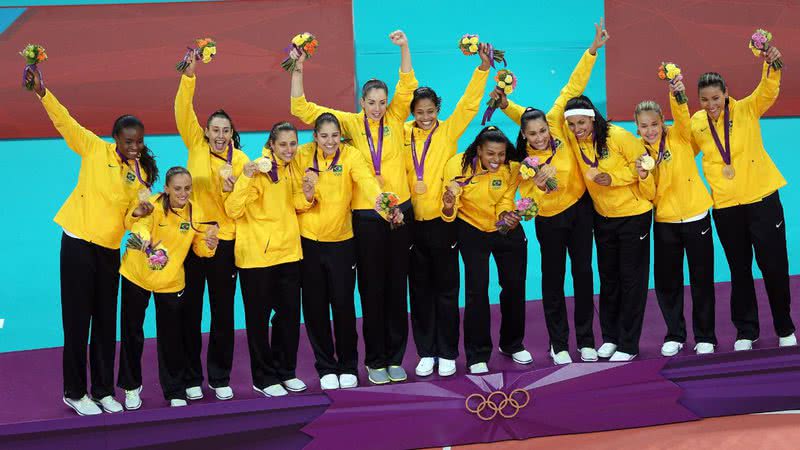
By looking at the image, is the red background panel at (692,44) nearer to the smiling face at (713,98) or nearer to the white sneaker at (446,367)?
the smiling face at (713,98)

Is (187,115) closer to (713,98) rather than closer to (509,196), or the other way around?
(509,196)

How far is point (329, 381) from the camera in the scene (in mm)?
5281

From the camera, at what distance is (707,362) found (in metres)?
5.32

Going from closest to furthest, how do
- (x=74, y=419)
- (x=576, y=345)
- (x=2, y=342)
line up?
1. (x=74, y=419)
2. (x=576, y=345)
3. (x=2, y=342)

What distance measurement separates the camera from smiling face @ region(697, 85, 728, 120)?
548 cm

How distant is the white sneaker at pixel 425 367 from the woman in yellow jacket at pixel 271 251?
2.10 feet

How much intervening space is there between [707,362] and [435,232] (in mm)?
1646

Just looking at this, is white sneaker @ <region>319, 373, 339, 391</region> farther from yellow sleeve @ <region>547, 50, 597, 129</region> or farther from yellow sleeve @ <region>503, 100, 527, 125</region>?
yellow sleeve @ <region>547, 50, 597, 129</region>

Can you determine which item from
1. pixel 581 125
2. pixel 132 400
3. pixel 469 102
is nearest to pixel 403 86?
pixel 469 102

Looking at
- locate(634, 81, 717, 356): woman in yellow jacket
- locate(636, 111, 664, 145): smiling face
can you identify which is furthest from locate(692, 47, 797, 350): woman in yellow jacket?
locate(636, 111, 664, 145): smiling face

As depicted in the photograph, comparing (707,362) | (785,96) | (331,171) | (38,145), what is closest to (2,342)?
(38,145)

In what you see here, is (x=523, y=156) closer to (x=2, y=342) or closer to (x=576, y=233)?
(x=576, y=233)

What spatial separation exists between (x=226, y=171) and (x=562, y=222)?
1.89 m

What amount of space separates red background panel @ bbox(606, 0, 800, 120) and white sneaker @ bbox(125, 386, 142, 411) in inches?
202
